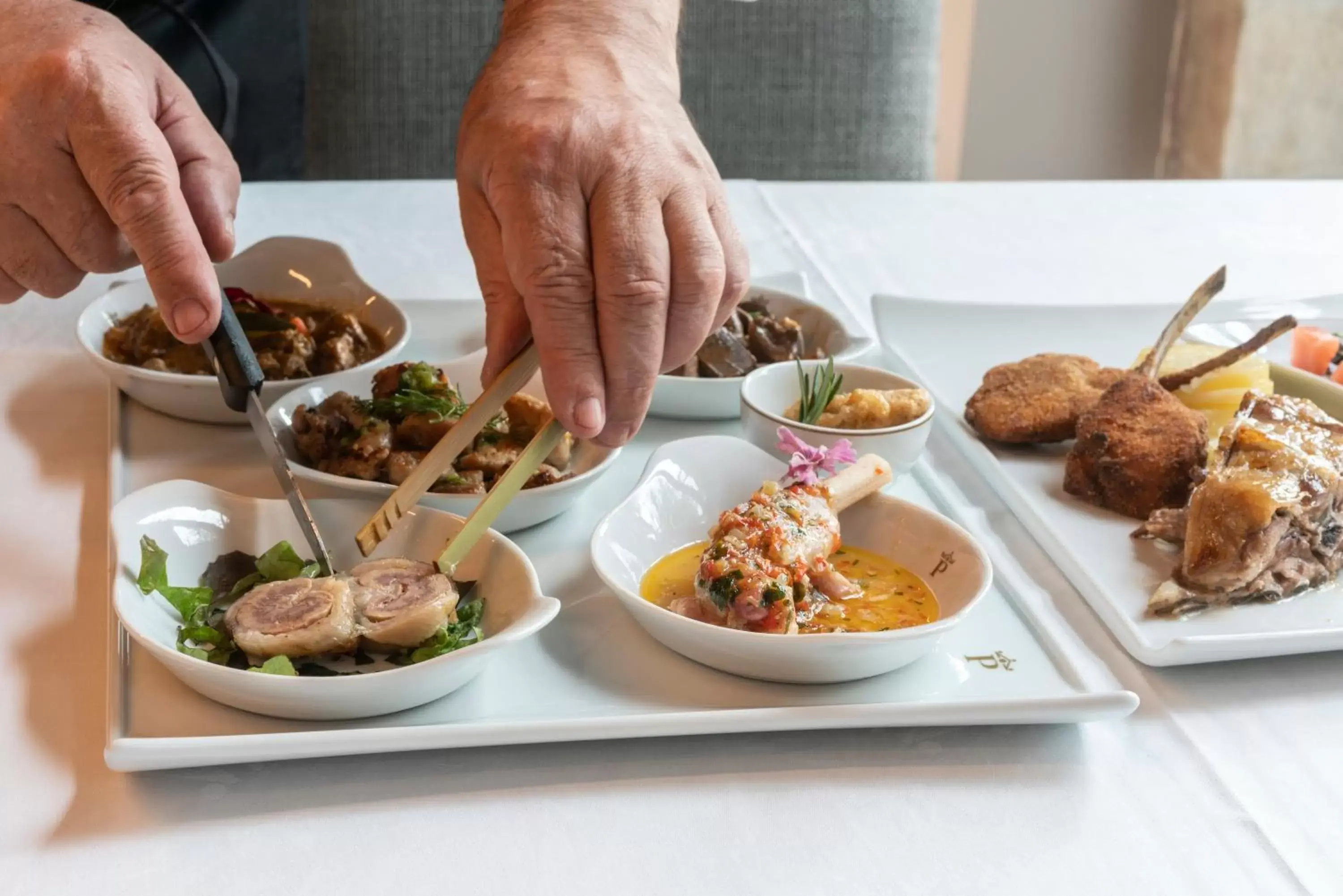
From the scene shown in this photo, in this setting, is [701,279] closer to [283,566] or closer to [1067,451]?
[283,566]

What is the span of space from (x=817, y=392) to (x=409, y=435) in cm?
48

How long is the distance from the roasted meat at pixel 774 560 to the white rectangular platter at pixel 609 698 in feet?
0.19

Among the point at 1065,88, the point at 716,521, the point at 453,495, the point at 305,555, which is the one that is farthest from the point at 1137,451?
the point at 1065,88

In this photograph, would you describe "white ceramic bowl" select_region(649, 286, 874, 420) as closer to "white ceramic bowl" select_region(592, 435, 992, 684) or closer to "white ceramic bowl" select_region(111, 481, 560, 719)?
"white ceramic bowl" select_region(592, 435, 992, 684)

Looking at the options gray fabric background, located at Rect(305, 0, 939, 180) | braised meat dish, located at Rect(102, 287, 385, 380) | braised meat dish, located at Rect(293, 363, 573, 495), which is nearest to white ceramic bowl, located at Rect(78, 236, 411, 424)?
braised meat dish, located at Rect(102, 287, 385, 380)

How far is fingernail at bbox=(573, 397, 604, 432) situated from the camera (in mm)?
1148

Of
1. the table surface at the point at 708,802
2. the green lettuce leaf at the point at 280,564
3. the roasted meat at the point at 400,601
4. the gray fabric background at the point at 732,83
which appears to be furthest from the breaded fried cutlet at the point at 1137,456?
the gray fabric background at the point at 732,83

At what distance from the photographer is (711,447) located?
A: 1441mm

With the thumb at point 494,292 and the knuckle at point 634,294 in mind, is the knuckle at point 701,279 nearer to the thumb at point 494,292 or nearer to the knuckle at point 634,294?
the knuckle at point 634,294

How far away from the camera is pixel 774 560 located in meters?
1.17

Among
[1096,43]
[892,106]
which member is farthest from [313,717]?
[1096,43]

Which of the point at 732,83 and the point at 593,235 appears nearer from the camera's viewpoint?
the point at 593,235

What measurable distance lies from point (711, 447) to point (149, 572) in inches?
23.4

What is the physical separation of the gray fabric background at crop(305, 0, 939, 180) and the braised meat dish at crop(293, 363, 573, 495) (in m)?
1.67
